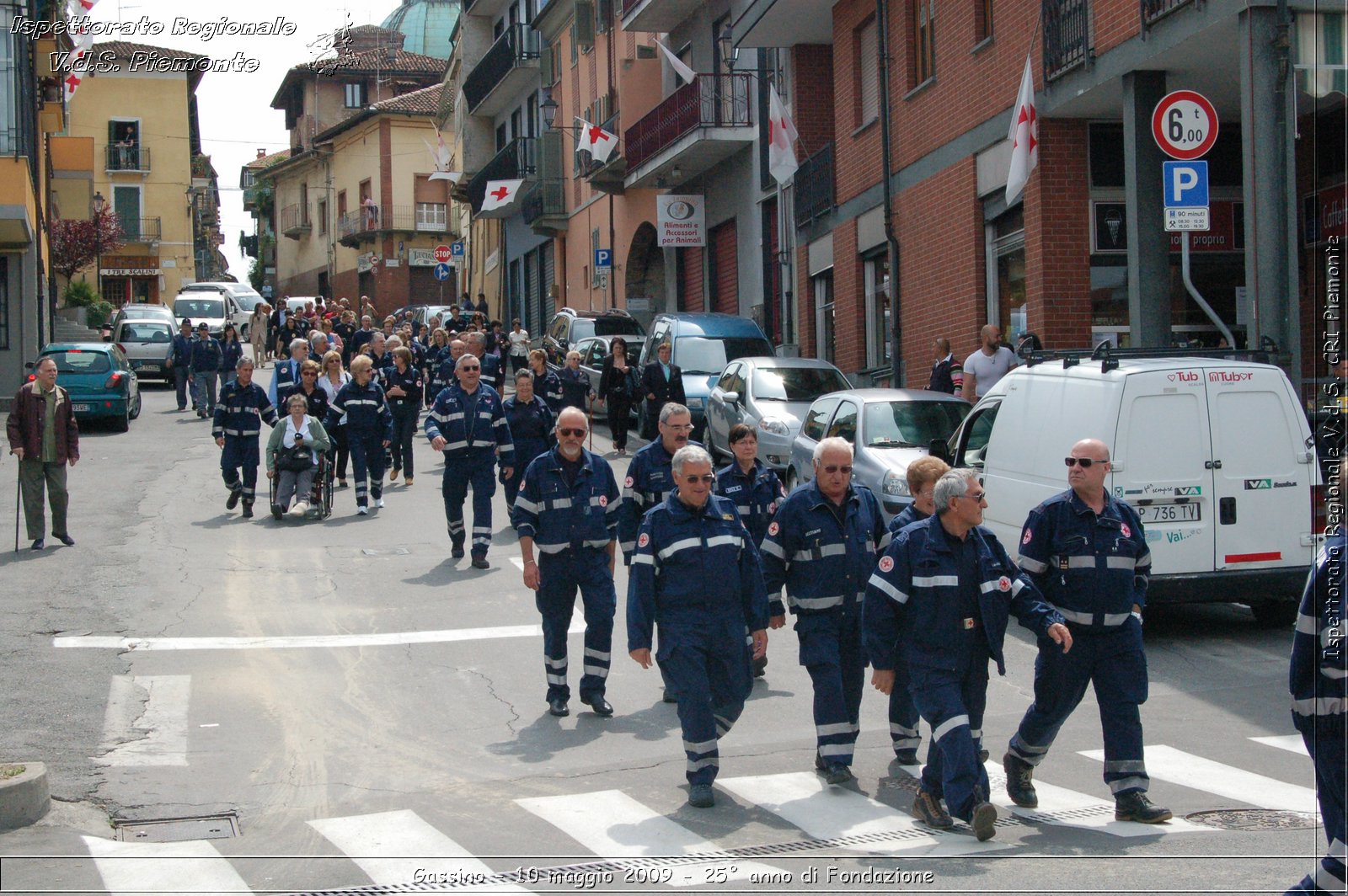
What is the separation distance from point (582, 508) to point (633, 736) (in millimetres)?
1458

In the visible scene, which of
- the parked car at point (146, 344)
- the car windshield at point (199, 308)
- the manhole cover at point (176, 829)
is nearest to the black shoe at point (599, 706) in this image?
the manhole cover at point (176, 829)

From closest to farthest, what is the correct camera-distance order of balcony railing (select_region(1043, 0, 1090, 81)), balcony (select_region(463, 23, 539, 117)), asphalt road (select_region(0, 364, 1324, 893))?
asphalt road (select_region(0, 364, 1324, 893))
balcony railing (select_region(1043, 0, 1090, 81))
balcony (select_region(463, 23, 539, 117))

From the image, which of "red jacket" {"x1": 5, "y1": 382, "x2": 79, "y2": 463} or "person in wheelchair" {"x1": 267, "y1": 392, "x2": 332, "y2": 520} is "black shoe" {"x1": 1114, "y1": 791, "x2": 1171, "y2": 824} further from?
"person in wheelchair" {"x1": 267, "y1": 392, "x2": 332, "y2": 520}

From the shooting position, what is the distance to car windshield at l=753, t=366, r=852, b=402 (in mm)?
19375

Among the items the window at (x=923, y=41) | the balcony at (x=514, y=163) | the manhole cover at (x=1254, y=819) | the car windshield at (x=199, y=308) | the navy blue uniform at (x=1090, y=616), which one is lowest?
the manhole cover at (x=1254, y=819)

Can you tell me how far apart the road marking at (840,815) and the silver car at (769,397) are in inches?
408

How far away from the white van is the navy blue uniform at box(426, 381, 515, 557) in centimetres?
593

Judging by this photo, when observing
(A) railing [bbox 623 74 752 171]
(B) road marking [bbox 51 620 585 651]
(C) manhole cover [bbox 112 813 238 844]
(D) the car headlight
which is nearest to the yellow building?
(A) railing [bbox 623 74 752 171]

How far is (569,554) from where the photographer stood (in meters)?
9.55

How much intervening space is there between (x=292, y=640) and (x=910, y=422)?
6.53 metres

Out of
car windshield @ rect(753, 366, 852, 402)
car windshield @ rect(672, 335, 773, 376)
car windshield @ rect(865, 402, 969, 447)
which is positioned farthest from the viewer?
car windshield @ rect(672, 335, 773, 376)

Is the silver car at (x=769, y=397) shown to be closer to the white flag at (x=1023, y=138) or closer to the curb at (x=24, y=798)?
the white flag at (x=1023, y=138)

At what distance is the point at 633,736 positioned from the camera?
9070 mm

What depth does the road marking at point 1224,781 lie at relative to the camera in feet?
23.8
